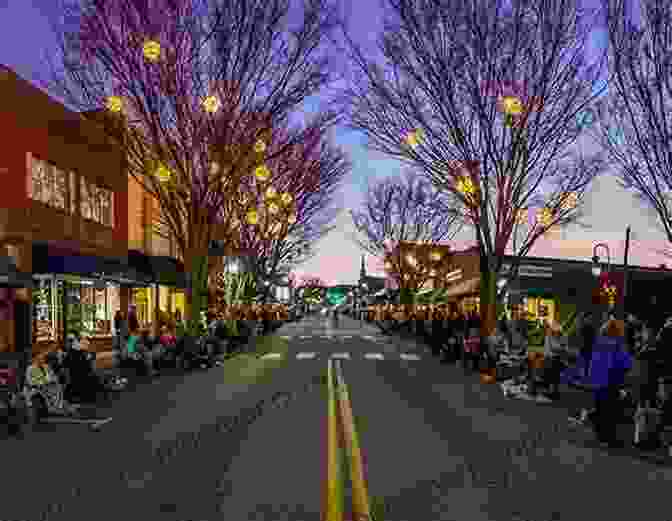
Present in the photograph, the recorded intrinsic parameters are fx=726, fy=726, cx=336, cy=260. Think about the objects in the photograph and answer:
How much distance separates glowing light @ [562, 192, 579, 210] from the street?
30.2ft

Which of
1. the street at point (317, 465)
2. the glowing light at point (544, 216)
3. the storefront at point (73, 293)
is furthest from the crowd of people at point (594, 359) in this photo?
the storefront at point (73, 293)

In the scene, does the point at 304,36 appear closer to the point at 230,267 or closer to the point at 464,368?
the point at 464,368

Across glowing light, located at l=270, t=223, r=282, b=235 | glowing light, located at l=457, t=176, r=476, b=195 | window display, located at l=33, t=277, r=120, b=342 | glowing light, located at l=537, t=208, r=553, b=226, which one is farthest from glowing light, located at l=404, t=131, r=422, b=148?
glowing light, located at l=270, t=223, r=282, b=235

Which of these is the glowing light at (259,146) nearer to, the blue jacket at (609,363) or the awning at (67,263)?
the awning at (67,263)

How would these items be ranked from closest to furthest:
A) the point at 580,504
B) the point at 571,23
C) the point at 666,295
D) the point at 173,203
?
the point at 580,504, the point at 571,23, the point at 173,203, the point at 666,295

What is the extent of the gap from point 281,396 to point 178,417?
2.93 metres

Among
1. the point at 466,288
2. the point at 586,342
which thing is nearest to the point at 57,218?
the point at 586,342

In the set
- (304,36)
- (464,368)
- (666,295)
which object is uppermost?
(304,36)

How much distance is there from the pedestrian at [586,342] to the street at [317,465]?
8.50 feet

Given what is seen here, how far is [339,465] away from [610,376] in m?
3.99

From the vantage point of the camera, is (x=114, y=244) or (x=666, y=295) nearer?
(x=666, y=295)

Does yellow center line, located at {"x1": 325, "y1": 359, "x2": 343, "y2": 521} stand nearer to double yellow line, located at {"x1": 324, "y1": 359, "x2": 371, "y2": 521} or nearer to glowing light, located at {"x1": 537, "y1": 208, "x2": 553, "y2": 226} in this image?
double yellow line, located at {"x1": 324, "y1": 359, "x2": 371, "y2": 521}

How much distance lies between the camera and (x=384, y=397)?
13867 mm

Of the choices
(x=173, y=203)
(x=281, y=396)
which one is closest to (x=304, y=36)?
(x=173, y=203)
